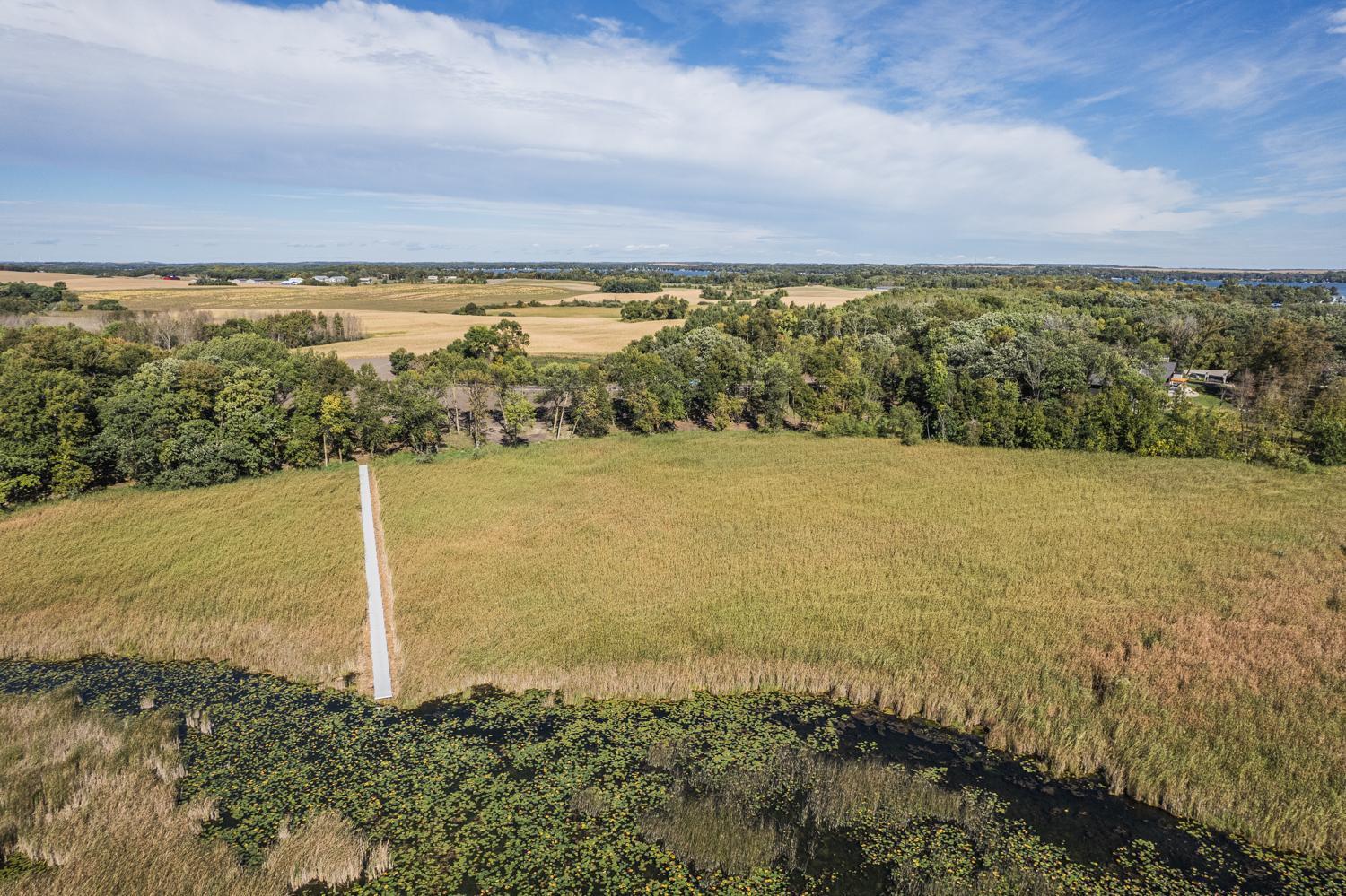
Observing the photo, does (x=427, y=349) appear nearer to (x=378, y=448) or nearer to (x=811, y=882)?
(x=378, y=448)

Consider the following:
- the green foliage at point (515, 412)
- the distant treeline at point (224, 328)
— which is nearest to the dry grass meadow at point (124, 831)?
the green foliage at point (515, 412)

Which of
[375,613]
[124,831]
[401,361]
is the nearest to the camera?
[124,831]

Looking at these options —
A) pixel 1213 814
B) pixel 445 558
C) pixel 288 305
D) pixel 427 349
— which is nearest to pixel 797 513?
pixel 445 558

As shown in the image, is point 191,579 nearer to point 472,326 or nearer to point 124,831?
point 124,831

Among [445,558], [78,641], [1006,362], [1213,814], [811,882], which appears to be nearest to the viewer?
[811,882]

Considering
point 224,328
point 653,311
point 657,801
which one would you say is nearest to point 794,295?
point 653,311

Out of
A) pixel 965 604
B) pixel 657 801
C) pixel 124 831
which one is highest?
pixel 965 604

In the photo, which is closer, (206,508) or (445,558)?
(445,558)
